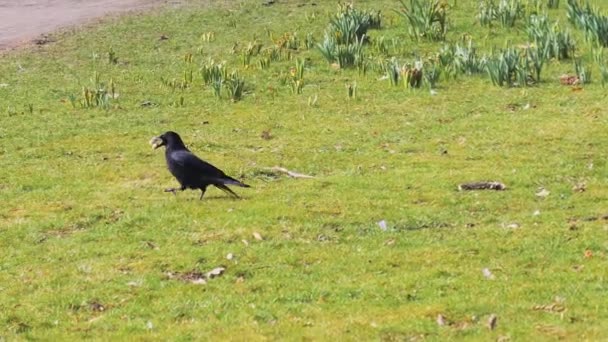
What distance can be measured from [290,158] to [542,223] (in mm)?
4985

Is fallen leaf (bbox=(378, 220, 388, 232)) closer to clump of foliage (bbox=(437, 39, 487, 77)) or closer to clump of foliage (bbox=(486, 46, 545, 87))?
clump of foliage (bbox=(486, 46, 545, 87))

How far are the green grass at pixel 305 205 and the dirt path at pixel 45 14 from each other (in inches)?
77.0

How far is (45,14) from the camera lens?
3042 cm

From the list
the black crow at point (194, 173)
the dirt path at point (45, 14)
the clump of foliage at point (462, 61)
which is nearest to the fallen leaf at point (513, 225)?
the black crow at point (194, 173)

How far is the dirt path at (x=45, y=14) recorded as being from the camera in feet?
91.3

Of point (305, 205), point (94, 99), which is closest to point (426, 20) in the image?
point (94, 99)

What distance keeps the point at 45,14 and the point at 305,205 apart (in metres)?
16.9

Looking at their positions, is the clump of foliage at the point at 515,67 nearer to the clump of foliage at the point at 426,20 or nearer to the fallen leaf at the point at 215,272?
the clump of foliage at the point at 426,20

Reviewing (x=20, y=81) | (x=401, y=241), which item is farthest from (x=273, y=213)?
(x=20, y=81)

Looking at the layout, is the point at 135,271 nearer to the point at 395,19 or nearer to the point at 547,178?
the point at 547,178

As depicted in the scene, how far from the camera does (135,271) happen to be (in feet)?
42.4

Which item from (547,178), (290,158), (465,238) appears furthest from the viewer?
(290,158)

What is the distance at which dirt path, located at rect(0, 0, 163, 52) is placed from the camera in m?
27.8

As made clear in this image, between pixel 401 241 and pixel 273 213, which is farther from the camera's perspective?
pixel 273 213
